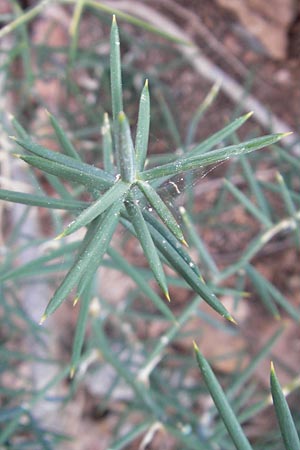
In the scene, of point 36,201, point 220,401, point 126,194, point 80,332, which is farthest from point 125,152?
point 80,332

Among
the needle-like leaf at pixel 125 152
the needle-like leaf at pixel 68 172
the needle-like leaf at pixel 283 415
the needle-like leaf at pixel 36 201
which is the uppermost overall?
the needle-like leaf at pixel 36 201

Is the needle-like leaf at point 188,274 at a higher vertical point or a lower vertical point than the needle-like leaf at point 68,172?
lower

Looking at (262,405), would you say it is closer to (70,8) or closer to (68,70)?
(68,70)

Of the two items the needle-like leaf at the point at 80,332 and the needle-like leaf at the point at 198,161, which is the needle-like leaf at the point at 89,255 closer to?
the needle-like leaf at the point at 198,161

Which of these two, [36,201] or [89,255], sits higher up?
[36,201]

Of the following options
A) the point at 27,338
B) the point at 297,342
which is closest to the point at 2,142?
the point at 27,338

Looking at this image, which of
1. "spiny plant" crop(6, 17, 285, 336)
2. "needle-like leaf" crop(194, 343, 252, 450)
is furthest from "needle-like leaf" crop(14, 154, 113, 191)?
"needle-like leaf" crop(194, 343, 252, 450)

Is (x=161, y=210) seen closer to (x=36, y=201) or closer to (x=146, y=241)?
(x=146, y=241)

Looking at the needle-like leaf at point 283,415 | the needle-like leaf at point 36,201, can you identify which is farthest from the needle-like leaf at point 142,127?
the needle-like leaf at point 283,415
